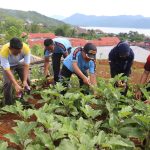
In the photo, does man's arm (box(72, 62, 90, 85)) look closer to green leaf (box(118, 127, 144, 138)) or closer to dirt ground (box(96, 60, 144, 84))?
green leaf (box(118, 127, 144, 138))

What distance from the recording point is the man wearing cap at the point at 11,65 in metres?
5.61

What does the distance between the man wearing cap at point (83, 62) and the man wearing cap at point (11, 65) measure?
0.77 metres

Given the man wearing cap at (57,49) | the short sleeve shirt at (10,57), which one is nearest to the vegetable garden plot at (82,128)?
the short sleeve shirt at (10,57)

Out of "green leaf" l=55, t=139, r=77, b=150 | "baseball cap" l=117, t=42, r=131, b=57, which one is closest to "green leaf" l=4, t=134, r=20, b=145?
"green leaf" l=55, t=139, r=77, b=150

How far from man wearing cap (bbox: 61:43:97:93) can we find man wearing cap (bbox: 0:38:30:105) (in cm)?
77

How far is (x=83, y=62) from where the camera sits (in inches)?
236

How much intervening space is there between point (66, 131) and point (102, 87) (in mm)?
2128

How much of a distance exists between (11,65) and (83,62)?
1.25m

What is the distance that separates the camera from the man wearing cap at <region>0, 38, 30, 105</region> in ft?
18.4

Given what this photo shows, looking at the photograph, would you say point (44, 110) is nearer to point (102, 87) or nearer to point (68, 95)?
point (68, 95)

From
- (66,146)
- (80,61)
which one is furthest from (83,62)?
(66,146)

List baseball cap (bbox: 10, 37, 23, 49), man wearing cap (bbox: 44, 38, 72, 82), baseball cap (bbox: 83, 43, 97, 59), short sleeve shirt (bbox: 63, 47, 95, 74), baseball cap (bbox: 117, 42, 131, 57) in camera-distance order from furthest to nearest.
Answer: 1. man wearing cap (bbox: 44, 38, 72, 82)
2. baseball cap (bbox: 117, 42, 131, 57)
3. short sleeve shirt (bbox: 63, 47, 95, 74)
4. baseball cap (bbox: 83, 43, 97, 59)
5. baseball cap (bbox: 10, 37, 23, 49)

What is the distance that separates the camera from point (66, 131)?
349 cm

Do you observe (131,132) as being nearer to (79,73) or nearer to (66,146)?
(66,146)
